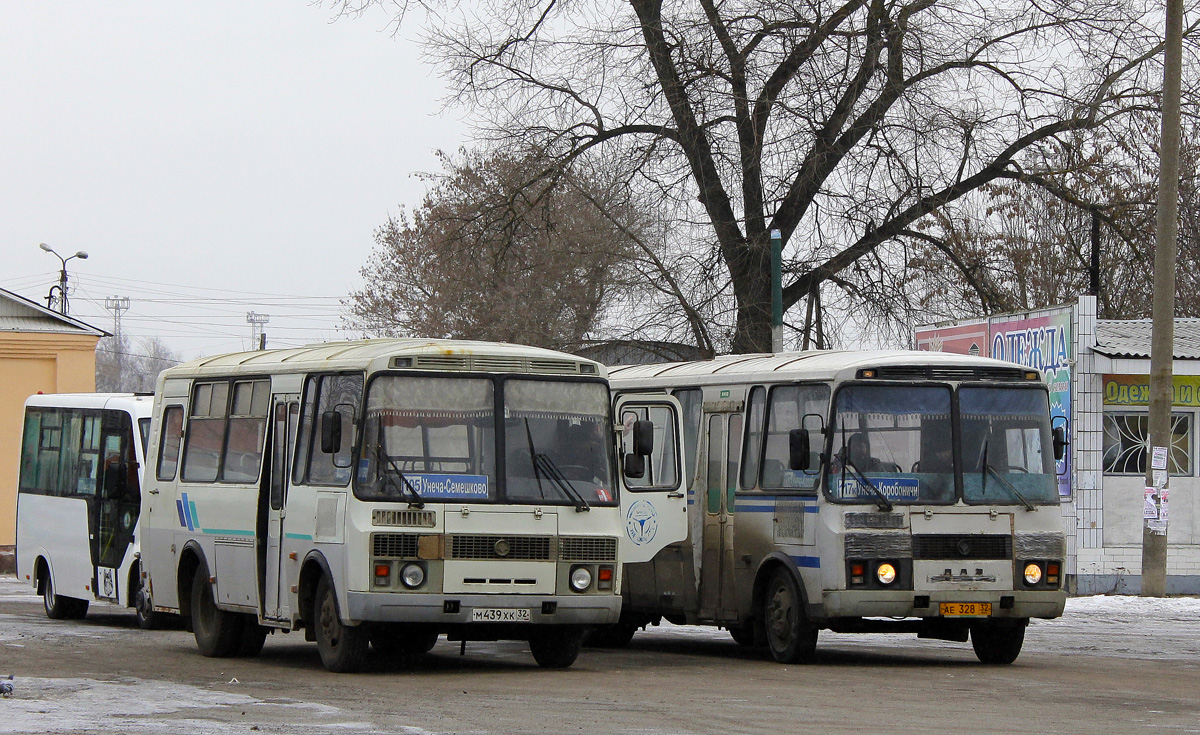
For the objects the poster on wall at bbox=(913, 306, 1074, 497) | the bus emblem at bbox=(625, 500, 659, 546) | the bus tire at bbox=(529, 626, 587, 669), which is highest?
the poster on wall at bbox=(913, 306, 1074, 497)

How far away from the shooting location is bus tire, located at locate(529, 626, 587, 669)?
558 inches

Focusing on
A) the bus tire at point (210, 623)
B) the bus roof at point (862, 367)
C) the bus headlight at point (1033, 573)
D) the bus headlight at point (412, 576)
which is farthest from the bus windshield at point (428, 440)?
the bus headlight at point (1033, 573)

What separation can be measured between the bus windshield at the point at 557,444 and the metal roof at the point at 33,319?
23.4 m

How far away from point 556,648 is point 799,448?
264cm

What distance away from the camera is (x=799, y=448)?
14586 millimetres

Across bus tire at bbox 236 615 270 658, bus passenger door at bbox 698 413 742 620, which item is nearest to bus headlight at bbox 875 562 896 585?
bus passenger door at bbox 698 413 742 620

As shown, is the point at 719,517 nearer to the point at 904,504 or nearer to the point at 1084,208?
the point at 904,504

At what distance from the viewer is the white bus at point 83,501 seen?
66.2ft

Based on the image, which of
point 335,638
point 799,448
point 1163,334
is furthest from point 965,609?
point 1163,334

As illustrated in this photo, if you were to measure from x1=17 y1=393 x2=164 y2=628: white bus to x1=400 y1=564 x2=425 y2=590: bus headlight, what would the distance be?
724cm

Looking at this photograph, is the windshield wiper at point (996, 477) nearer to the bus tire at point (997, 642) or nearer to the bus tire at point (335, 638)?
the bus tire at point (997, 642)

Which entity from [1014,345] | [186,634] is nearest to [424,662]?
[186,634]

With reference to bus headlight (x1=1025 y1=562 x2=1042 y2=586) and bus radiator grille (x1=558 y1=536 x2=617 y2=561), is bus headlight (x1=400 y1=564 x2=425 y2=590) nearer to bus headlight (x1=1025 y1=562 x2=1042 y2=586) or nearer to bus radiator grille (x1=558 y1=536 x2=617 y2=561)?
bus radiator grille (x1=558 y1=536 x2=617 y2=561)

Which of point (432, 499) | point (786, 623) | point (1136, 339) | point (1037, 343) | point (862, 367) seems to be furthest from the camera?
point (1136, 339)
